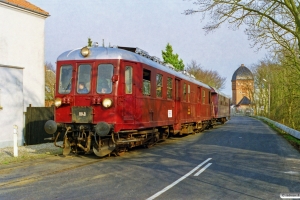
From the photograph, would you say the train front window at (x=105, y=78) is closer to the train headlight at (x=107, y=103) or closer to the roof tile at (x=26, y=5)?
the train headlight at (x=107, y=103)

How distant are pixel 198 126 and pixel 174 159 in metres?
12.0

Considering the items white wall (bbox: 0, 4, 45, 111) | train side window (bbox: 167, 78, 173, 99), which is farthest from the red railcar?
white wall (bbox: 0, 4, 45, 111)

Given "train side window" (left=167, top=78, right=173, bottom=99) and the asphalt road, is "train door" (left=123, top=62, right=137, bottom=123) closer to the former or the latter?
the asphalt road

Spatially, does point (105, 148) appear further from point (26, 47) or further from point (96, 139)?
point (26, 47)

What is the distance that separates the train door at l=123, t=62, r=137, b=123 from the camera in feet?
36.6

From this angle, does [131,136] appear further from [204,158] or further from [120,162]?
[204,158]

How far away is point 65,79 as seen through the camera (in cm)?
1174

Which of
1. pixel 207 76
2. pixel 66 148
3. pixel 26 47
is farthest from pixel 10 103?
pixel 207 76

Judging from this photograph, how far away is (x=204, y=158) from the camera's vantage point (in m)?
11.1

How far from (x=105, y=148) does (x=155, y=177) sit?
3323 mm

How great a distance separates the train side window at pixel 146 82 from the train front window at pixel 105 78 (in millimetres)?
1539

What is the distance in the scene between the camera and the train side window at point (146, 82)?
483 inches

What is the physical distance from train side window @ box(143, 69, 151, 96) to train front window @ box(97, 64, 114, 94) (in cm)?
154

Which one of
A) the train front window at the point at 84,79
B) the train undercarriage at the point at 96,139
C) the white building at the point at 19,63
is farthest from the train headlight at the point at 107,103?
the white building at the point at 19,63
